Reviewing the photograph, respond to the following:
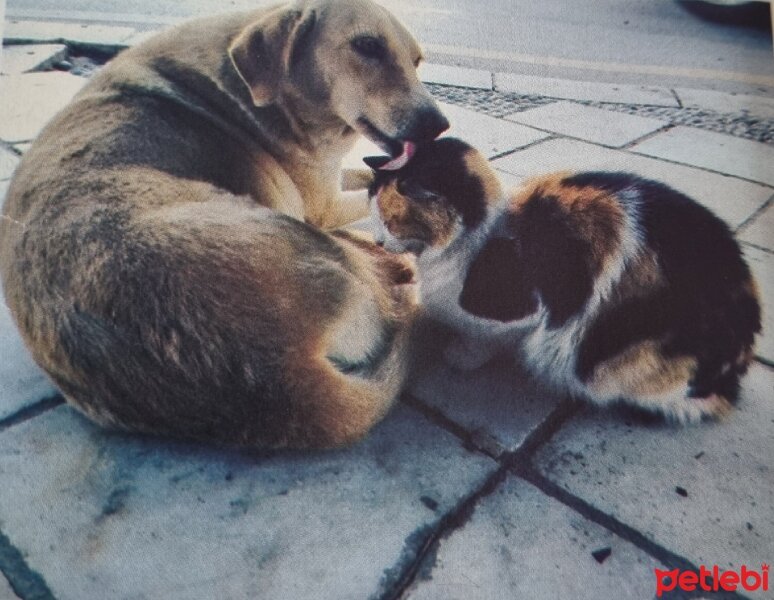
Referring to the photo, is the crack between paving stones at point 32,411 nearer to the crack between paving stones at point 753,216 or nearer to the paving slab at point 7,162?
the paving slab at point 7,162

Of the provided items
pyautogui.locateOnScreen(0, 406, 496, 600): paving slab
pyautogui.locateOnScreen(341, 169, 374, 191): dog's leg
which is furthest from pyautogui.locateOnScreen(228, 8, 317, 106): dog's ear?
pyautogui.locateOnScreen(0, 406, 496, 600): paving slab

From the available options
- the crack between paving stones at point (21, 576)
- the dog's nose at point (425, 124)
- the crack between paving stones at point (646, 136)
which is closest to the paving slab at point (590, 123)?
the crack between paving stones at point (646, 136)

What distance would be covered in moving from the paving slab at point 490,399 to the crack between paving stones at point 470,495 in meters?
0.01

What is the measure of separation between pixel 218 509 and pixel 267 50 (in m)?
1.15

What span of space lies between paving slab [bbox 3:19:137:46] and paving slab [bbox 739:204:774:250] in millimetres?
2614

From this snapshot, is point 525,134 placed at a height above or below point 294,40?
below

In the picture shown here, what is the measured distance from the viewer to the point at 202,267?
102 centimetres

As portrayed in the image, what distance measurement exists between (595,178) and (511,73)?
2.41 meters

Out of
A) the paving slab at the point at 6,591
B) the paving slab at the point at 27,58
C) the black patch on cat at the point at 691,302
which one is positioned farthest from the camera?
the paving slab at the point at 27,58

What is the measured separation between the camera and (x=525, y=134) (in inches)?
105

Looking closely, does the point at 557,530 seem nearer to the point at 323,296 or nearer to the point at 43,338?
the point at 323,296

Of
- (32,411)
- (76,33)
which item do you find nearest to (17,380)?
(32,411)

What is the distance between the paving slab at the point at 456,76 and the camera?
3.15 meters

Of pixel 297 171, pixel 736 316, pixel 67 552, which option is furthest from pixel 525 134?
pixel 67 552
